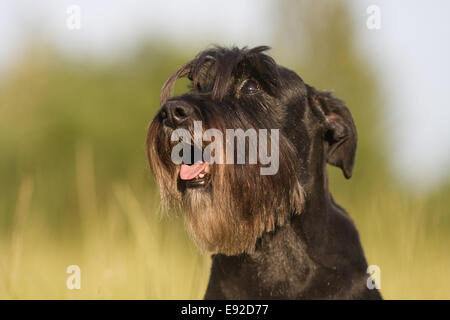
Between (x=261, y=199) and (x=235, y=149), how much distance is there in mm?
382

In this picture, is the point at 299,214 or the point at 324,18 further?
the point at 324,18

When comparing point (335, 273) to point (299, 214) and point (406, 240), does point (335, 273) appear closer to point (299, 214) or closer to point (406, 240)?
point (299, 214)

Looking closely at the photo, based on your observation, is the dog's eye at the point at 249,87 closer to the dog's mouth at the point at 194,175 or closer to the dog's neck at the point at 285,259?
the dog's mouth at the point at 194,175

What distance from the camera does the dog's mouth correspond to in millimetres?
3271

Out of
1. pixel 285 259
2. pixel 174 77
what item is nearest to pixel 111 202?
pixel 174 77

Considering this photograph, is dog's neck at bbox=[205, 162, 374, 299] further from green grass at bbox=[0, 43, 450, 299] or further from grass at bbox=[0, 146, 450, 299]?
grass at bbox=[0, 146, 450, 299]

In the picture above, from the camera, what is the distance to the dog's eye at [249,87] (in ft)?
11.3

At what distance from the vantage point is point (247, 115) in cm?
327

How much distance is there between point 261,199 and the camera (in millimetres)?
3314

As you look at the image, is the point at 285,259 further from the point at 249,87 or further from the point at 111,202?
the point at 111,202

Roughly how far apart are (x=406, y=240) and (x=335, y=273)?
1.53 metres

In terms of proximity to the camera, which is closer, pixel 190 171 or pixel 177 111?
pixel 177 111
